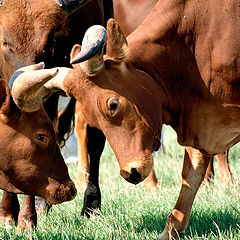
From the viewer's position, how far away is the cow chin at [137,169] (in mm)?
5000

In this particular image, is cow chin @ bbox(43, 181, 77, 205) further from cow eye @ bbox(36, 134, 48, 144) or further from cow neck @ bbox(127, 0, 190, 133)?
cow neck @ bbox(127, 0, 190, 133)

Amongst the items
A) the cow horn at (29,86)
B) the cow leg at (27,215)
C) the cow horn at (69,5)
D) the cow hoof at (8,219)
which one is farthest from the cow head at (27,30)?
the cow hoof at (8,219)

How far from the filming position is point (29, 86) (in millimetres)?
4664

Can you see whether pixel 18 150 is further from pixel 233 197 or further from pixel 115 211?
pixel 233 197

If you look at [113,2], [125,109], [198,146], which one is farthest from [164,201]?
[113,2]

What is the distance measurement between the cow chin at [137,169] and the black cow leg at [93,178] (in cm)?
114

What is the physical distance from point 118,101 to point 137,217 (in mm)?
1288

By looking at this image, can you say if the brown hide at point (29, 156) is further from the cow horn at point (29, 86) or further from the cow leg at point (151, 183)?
the cow leg at point (151, 183)

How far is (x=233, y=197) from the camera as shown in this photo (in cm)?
644

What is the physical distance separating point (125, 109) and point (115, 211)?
55.5 inches

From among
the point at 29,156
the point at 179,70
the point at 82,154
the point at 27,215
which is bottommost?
the point at 82,154

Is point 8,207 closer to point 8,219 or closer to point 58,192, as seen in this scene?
point 8,219

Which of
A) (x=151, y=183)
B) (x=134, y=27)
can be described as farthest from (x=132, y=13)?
(x=151, y=183)

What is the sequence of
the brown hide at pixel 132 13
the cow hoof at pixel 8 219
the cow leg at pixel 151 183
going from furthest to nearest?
the cow leg at pixel 151 183 → the brown hide at pixel 132 13 → the cow hoof at pixel 8 219
